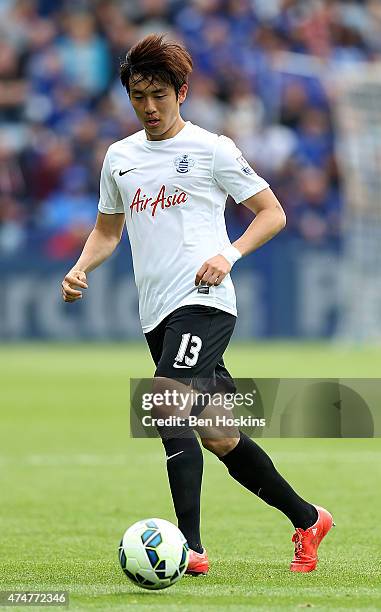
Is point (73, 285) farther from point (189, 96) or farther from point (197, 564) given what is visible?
point (189, 96)

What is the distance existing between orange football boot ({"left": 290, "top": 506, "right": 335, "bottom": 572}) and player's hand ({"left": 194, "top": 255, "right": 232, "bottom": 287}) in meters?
1.26

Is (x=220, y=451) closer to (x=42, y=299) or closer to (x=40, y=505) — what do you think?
(x=40, y=505)

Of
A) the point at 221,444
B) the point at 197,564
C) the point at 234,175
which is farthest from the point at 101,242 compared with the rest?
the point at 197,564

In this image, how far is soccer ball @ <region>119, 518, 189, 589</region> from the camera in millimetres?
5043

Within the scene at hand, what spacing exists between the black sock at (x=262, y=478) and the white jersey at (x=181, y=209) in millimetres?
618

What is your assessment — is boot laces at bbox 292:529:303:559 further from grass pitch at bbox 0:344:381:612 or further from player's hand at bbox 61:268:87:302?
player's hand at bbox 61:268:87:302

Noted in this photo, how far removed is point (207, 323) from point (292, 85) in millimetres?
17032

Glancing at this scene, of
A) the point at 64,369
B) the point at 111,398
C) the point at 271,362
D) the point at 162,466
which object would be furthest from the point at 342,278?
the point at 162,466

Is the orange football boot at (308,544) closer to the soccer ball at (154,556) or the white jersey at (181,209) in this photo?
the soccer ball at (154,556)

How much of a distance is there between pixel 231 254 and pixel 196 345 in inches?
16.2

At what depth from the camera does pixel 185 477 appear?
5477mm

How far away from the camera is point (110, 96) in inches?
877

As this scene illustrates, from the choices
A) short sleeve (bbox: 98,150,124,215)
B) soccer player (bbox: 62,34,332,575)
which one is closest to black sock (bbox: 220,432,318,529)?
soccer player (bbox: 62,34,332,575)

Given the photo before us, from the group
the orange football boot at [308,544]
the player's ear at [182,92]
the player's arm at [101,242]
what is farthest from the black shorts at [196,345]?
the player's ear at [182,92]
